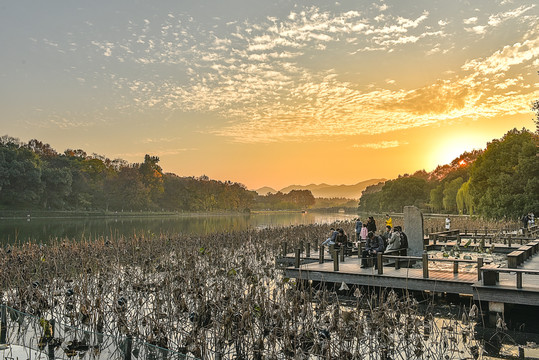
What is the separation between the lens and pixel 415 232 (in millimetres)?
16859

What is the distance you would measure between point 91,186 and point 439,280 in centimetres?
9097

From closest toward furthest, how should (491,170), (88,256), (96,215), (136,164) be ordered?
1. (88,256)
2. (491,170)
3. (96,215)
4. (136,164)

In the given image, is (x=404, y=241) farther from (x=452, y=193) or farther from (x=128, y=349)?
(x=452, y=193)

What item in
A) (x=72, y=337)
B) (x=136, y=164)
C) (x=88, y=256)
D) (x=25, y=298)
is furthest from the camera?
(x=136, y=164)

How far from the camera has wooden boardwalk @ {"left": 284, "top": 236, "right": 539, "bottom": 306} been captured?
32.6ft

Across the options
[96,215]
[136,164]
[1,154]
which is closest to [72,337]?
[1,154]

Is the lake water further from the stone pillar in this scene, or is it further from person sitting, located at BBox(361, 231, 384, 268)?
the stone pillar

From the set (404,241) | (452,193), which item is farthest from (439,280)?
(452,193)

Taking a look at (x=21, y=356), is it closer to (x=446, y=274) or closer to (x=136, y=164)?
(x=446, y=274)

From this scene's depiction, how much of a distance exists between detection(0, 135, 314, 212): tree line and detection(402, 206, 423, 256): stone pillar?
69.4 m

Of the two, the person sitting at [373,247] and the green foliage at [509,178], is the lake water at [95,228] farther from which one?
the green foliage at [509,178]

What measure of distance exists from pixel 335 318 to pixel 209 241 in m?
16.4

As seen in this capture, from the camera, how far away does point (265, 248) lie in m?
22.9

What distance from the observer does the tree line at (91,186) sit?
231ft
